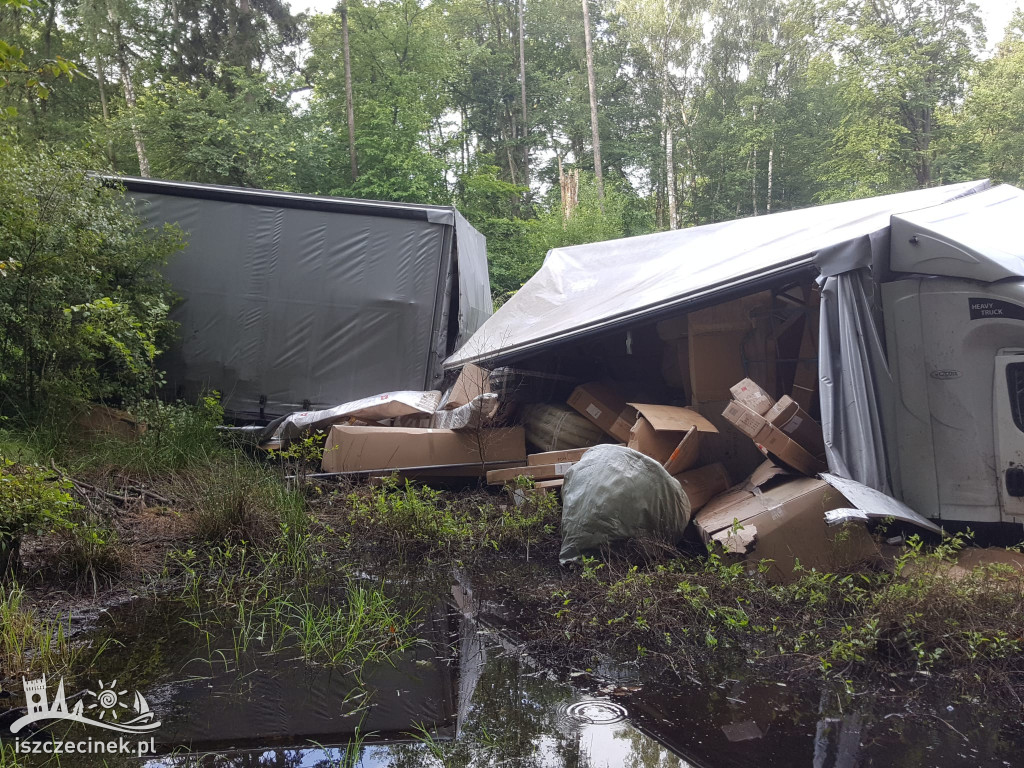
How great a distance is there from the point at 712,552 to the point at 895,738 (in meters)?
1.72

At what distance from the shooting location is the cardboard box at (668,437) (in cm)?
525

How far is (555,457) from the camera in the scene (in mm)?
6039

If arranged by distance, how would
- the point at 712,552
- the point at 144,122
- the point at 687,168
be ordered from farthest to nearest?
the point at 687,168 → the point at 144,122 → the point at 712,552

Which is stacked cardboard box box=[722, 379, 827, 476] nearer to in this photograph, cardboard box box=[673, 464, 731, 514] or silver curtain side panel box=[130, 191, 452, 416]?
cardboard box box=[673, 464, 731, 514]

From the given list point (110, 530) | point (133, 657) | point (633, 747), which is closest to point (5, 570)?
point (110, 530)

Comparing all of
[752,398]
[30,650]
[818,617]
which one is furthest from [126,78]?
[818,617]

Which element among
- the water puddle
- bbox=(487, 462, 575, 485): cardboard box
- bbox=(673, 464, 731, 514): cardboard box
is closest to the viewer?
the water puddle

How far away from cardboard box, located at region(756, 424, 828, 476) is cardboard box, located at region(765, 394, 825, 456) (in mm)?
95

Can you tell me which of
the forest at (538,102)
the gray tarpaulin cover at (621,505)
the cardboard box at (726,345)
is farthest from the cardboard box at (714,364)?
the forest at (538,102)

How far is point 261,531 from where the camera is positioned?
4.81m

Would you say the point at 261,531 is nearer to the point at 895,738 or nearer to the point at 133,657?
the point at 133,657

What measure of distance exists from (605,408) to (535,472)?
855 millimetres

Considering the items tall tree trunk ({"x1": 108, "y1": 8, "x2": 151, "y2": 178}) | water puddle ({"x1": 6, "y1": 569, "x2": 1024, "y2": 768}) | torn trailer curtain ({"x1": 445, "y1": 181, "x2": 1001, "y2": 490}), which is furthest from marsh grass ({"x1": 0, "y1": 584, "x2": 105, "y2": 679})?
tall tree trunk ({"x1": 108, "y1": 8, "x2": 151, "y2": 178})

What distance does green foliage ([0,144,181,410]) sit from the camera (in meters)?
5.99
